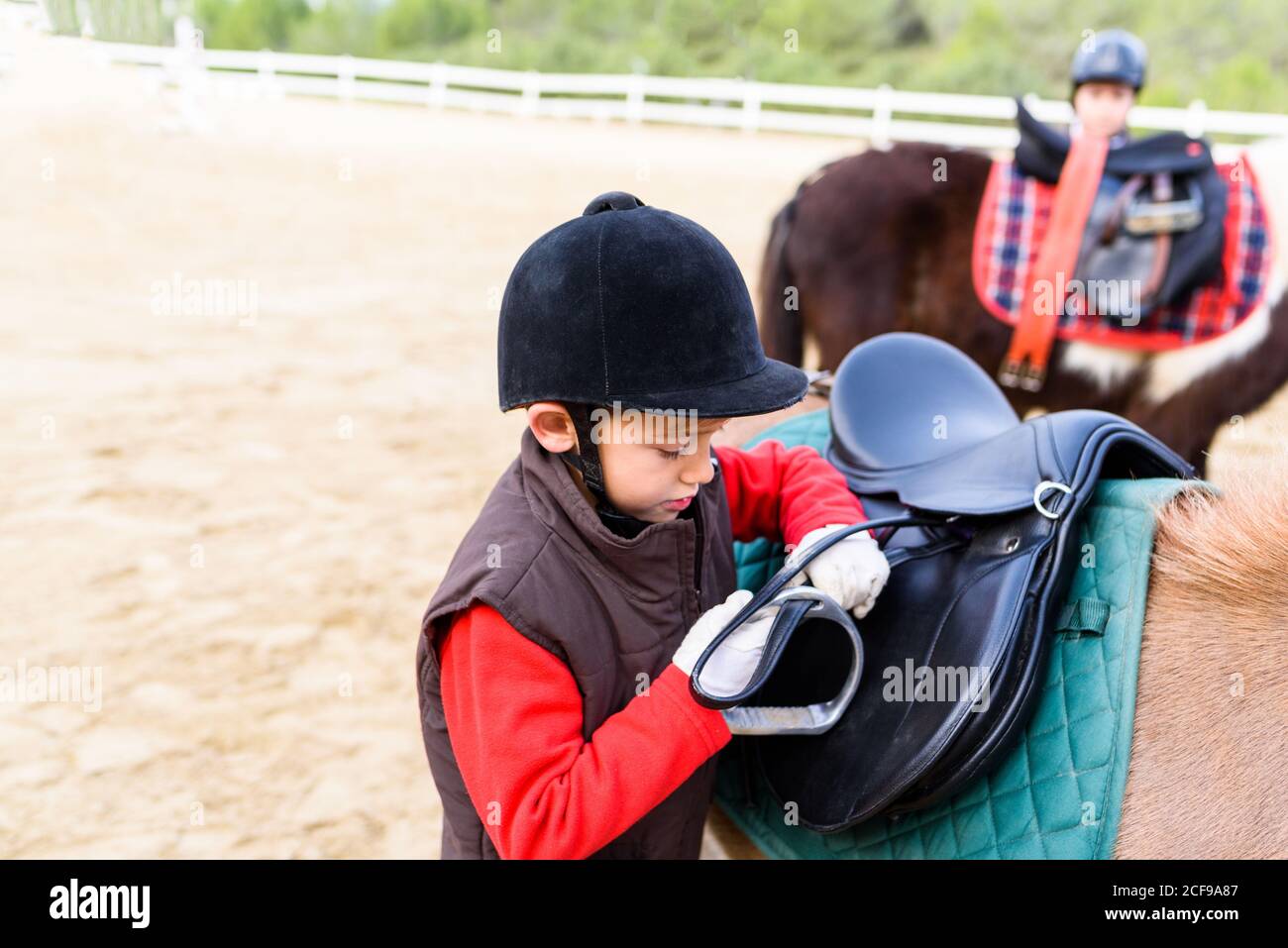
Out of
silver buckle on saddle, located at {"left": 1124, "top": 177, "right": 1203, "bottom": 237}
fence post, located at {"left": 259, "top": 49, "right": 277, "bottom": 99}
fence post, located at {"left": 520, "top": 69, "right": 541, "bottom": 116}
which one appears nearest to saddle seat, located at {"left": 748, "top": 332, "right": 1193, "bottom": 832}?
silver buckle on saddle, located at {"left": 1124, "top": 177, "right": 1203, "bottom": 237}

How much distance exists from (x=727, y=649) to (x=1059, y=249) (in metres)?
3.12

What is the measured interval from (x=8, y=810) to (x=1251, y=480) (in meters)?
Answer: 2.65

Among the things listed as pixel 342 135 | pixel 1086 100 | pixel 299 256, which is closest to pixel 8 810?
pixel 1086 100

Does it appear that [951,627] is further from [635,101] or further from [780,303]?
[635,101]

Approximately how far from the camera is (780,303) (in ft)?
13.1

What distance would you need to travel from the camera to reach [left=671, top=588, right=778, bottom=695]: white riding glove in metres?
1.07

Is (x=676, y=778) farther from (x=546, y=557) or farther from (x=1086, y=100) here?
(x=1086, y=100)

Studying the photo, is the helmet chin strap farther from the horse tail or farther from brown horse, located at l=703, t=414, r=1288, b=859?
the horse tail

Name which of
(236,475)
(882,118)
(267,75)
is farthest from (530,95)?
(236,475)

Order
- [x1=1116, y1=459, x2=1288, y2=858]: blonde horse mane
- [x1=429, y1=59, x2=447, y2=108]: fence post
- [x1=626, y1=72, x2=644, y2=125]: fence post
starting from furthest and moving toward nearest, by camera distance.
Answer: [x1=429, y1=59, x2=447, y2=108]: fence post < [x1=626, y1=72, x2=644, y2=125]: fence post < [x1=1116, y1=459, x2=1288, y2=858]: blonde horse mane

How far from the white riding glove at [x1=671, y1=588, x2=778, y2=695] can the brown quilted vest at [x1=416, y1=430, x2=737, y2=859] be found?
8 centimetres

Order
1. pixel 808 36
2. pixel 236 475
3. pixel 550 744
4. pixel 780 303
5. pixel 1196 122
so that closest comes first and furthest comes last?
pixel 550 744, pixel 780 303, pixel 236 475, pixel 1196 122, pixel 808 36

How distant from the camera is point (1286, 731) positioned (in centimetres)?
101

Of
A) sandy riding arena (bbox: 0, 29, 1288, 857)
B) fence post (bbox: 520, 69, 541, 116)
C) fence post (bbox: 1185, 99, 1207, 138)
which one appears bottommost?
sandy riding arena (bbox: 0, 29, 1288, 857)
